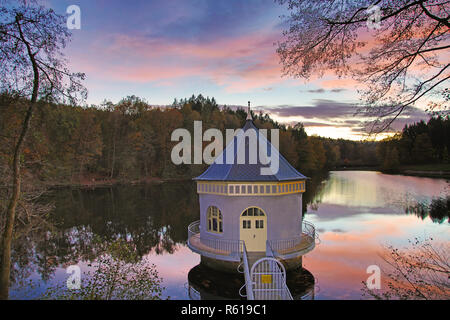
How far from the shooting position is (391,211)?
2933cm

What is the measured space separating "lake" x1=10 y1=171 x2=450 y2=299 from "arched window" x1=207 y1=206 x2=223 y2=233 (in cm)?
206

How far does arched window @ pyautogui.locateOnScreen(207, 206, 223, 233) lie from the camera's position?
14.4 m

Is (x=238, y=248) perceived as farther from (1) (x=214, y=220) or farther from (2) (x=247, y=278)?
(2) (x=247, y=278)

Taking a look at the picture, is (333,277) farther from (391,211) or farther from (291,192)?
(391,211)

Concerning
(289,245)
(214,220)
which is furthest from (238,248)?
(289,245)

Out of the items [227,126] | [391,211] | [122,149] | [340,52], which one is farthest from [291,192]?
[227,126]

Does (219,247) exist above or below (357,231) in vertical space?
above

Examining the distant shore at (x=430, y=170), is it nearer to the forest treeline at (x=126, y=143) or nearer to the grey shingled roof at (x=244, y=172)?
the forest treeline at (x=126, y=143)

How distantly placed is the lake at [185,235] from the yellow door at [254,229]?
1.70 m

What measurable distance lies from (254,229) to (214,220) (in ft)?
7.05

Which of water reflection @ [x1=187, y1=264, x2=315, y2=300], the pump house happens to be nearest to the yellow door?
the pump house

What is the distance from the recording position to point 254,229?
13836 mm
